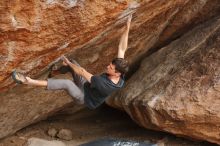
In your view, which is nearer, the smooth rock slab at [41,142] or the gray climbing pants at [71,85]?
the gray climbing pants at [71,85]

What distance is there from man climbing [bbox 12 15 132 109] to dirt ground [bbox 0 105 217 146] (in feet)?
10.5

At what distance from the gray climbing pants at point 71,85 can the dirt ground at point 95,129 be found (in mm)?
3169

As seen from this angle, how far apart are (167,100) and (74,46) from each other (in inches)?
99.2

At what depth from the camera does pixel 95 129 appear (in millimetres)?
11094

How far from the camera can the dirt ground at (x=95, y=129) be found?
997 cm

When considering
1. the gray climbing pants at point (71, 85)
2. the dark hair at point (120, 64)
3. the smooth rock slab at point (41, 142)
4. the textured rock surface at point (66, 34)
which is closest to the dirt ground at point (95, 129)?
the smooth rock slab at point (41, 142)

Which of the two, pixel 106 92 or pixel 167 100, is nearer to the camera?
pixel 106 92

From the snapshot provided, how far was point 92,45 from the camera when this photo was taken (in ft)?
26.3

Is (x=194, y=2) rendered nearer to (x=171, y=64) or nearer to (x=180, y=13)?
(x=180, y=13)

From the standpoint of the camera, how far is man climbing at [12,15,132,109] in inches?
266

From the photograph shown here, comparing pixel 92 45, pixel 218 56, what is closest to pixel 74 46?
pixel 92 45

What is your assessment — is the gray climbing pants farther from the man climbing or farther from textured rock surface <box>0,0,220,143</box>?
textured rock surface <box>0,0,220,143</box>

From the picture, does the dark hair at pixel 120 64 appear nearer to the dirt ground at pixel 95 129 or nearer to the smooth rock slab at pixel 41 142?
the dirt ground at pixel 95 129

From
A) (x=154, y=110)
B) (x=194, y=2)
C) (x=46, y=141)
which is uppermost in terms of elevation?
(x=194, y=2)
